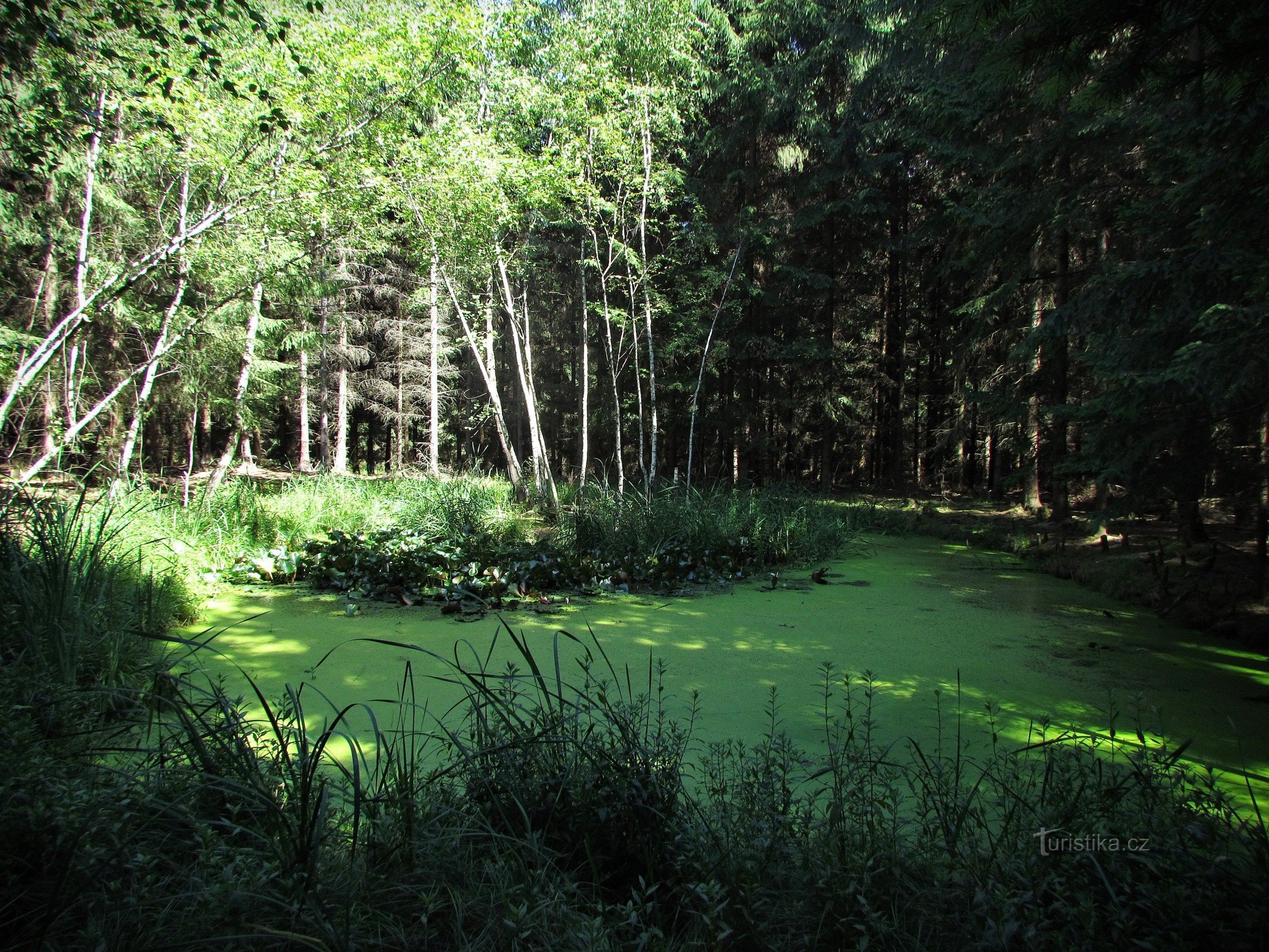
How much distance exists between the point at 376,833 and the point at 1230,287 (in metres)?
4.62

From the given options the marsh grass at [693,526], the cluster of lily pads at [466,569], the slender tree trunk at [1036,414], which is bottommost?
the cluster of lily pads at [466,569]

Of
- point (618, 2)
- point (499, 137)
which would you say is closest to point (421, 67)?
point (499, 137)

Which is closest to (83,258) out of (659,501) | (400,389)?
(659,501)

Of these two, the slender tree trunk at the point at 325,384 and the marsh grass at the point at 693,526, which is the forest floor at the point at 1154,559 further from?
the slender tree trunk at the point at 325,384

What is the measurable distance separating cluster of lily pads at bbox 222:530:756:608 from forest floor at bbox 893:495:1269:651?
2.67m

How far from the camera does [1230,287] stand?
138 inches

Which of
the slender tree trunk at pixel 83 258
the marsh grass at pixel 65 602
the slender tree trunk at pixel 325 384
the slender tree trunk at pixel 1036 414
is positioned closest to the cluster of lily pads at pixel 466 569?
the marsh grass at pixel 65 602

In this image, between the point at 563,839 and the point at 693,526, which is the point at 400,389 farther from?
the point at 563,839

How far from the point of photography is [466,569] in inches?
185

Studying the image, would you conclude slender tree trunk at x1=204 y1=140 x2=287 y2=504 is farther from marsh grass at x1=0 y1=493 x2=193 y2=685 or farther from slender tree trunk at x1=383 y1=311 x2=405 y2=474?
slender tree trunk at x1=383 y1=311 x2=405 y2=474

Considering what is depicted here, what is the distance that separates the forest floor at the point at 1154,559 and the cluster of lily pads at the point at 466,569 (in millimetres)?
2666

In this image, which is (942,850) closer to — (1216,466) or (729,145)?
(1216,466)

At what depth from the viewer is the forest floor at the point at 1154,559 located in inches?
151

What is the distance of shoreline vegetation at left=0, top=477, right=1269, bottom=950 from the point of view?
3.67 feet
